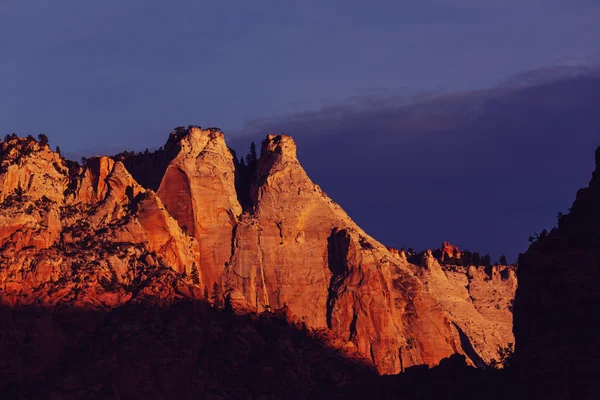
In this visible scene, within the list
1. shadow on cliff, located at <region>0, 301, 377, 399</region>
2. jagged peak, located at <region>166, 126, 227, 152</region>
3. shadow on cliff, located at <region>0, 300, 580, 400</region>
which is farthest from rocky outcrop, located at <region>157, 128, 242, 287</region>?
shadow on cliff, located at <region>0, 300, 580, 400</region>

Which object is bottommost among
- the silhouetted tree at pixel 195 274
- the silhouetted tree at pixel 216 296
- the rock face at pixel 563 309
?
the rock face at pixel 563 309

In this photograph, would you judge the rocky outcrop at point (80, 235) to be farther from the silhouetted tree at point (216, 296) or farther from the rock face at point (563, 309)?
the rock face at point (563, 309)

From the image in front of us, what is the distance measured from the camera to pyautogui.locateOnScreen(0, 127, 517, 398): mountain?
170m

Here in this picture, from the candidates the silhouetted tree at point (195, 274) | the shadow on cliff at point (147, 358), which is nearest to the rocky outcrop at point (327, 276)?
the silhouetted tree at point (195, 274)

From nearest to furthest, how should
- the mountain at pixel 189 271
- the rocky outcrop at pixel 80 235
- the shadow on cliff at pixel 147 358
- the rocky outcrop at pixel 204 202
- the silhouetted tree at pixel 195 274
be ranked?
the shadow on cliff at pixel 147 358 → the mountain at pixel 189 271 → the rocky outcrop at pixel 80 235 → the silhouetted tree at pixel 195 274 → the rocky outcrop at pixel 204 202

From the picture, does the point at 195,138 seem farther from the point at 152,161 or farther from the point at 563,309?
the point at 563,309

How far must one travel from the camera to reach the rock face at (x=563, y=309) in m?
150

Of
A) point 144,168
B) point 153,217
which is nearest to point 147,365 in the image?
point 153,217

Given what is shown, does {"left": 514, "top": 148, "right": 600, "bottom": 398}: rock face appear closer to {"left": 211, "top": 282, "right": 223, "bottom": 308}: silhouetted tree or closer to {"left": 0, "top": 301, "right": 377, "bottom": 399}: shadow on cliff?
{"left": 0, "top": 301, "right": 377, "bottom": 399}: shadow on cliff

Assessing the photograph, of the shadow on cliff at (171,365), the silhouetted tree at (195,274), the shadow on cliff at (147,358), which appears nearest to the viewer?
the shadow on cliff at (171,365)

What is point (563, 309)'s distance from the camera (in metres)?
152

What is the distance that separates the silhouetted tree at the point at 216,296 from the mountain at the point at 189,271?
0.56ft

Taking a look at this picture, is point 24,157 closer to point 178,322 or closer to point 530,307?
point 178,322

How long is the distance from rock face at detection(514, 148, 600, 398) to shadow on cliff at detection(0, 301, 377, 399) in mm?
21401
